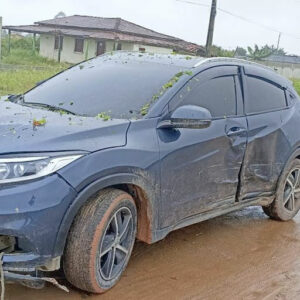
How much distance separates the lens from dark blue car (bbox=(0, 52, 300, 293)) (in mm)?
3227

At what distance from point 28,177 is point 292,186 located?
3.71 meters

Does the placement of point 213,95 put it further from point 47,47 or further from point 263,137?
point 47,47

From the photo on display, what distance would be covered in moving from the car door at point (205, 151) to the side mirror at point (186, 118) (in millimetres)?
66

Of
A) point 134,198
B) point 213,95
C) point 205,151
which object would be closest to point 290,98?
point 213,95

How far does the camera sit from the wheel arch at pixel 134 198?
10.9 feet

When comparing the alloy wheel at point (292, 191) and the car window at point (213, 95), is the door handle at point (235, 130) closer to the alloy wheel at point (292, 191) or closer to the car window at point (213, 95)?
the car window at point (213, 95)

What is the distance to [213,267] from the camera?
447cm

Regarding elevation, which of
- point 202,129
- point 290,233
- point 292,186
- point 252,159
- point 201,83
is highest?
point 201,83

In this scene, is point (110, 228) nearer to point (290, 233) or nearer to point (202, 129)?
point (202, 129)

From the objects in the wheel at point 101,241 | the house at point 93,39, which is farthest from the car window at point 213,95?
the house at point 93,39

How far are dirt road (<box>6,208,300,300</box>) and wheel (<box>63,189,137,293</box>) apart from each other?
0.52ft

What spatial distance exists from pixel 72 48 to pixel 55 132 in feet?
137

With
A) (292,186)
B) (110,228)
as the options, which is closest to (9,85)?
(292,186)

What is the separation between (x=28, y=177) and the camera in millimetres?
3180
